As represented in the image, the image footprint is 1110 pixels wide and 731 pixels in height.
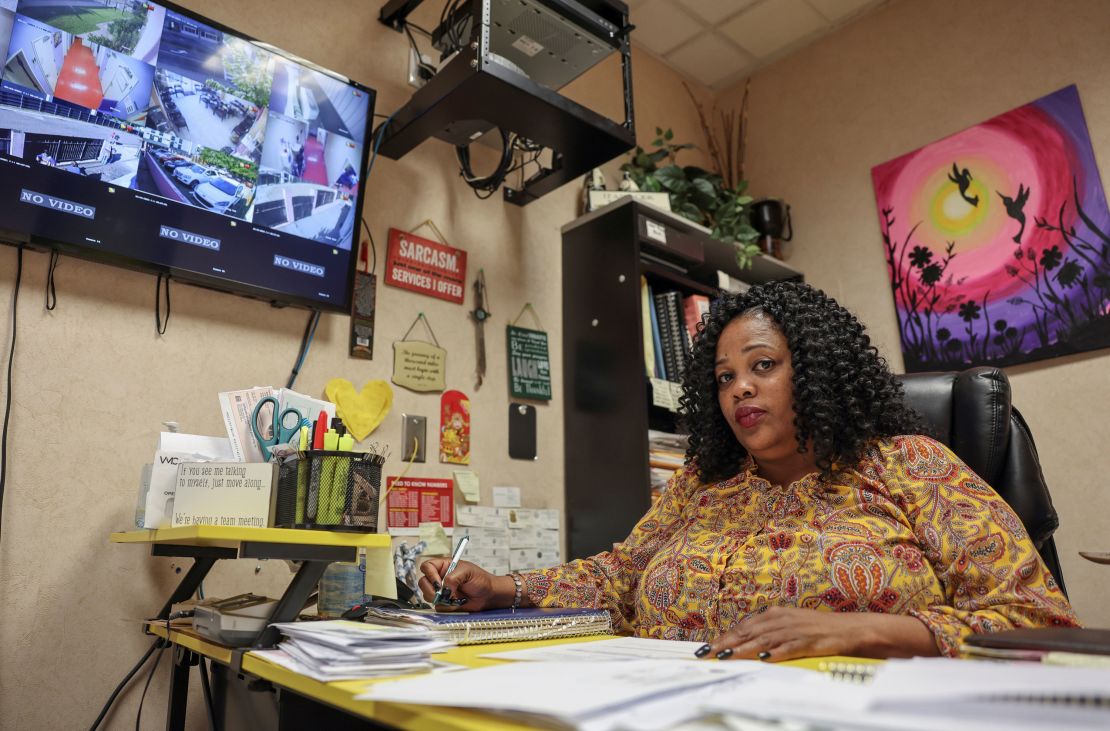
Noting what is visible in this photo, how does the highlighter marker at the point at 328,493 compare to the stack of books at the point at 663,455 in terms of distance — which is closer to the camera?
the highlighter marker at the point at 328,493

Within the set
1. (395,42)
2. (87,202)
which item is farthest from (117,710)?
(395,42)

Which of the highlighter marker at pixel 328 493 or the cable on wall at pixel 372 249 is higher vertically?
the cable on wall at pixel 372 249

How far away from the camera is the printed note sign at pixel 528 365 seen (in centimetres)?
211

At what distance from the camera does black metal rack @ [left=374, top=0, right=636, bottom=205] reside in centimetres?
165

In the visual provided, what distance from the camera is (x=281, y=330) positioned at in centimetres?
170

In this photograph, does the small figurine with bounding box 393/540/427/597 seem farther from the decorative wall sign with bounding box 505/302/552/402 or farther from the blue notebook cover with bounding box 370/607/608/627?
the decorative wall sign with bounding box 505/302/552/402

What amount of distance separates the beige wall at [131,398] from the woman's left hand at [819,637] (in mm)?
1154

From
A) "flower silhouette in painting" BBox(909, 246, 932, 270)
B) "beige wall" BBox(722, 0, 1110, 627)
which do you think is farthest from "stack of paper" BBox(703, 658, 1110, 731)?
"flower silhouette in painting" BBox(909, 246, 932, 270)

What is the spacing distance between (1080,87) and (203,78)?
249 centimetres

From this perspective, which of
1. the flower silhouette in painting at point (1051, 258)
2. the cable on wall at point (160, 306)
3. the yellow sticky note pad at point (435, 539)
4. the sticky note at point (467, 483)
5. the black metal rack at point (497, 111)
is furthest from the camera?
the flower silhouette in painting at point (1051, 258)

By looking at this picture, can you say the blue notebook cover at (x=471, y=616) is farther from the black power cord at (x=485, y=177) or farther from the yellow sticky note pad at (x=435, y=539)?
the black power cord at (x=485, y=177)

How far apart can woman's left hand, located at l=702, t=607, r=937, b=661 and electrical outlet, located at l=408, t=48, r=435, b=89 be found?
1.79 meters

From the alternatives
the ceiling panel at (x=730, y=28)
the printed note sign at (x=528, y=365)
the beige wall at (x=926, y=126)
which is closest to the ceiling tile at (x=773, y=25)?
the ceiling panel at (x=730, y=28)

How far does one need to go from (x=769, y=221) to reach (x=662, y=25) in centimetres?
87
